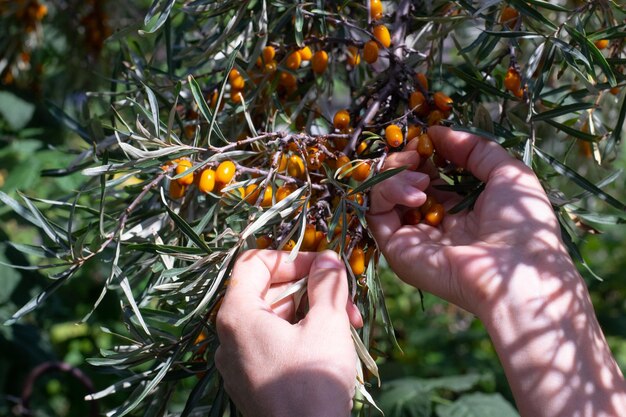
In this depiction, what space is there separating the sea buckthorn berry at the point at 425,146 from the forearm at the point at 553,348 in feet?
0.68

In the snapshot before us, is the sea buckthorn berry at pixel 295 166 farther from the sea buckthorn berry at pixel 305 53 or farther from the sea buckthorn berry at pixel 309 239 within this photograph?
the sea buckthorn berry at pixel 305 53

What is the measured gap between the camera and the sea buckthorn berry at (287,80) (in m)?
1.17

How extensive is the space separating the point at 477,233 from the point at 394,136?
19 cm

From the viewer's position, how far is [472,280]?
922 mm

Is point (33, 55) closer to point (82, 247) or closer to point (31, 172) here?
point (31, 172)

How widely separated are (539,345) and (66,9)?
2148 millimetres

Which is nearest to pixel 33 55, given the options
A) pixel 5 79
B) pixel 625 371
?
pixel 5 79

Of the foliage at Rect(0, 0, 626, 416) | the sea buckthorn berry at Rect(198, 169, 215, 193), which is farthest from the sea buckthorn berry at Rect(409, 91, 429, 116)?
the sea buckthorn berry at Rect(198, 169, 215, 193)

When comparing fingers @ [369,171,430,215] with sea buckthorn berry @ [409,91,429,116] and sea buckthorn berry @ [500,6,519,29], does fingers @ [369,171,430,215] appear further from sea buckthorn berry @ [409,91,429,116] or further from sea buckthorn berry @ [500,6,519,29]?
sea buckthorn berry @ [500,6,519,29]

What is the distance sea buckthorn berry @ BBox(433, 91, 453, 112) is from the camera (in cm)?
100

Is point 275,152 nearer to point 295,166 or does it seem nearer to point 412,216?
point 295,166

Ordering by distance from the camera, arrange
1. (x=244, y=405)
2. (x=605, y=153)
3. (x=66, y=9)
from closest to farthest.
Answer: (x=244, y=405) → (x=605, y=153) → (x=66, y=9)

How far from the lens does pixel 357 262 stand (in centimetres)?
97

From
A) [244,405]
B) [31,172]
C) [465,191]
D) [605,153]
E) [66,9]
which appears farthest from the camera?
[66,9]
